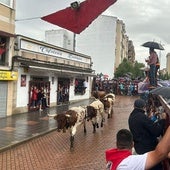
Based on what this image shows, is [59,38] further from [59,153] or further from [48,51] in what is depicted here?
[59,153]

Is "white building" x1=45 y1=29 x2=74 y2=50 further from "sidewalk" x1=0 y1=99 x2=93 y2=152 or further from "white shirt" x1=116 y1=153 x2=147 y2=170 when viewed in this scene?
"white shirt" x1=116 y1=153 x2=147 y2=170

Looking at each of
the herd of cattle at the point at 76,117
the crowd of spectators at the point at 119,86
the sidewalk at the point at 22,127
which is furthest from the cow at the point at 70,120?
the crowd of spectators at the point at 119,86

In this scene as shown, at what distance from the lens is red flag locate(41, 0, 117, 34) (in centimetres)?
633

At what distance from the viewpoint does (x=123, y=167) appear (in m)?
4.02

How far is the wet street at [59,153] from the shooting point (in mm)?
10734

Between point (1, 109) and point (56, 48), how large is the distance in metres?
8.59

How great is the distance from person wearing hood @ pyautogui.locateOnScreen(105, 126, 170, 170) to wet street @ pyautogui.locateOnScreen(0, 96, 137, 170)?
6.35m

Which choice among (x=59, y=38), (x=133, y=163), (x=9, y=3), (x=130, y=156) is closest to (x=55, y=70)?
(x=9, y=3)

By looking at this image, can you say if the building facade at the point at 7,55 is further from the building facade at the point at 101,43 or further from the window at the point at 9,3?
the building facade at the point at 101,43

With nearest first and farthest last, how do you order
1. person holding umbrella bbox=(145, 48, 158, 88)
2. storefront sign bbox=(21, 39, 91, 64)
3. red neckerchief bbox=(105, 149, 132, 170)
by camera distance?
red neckerchief bbox=(105, 149, 132, 170)
person holding umbrella bbox=(145, 48, 158, 88)
storefront sign bbox=(21, 39, 91, 64)

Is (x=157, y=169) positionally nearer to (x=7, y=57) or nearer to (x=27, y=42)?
(x=7, y=57)

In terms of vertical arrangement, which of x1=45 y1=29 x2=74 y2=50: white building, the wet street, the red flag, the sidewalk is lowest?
the wet street

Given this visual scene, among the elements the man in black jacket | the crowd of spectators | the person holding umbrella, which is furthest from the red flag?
the crowd of spectators

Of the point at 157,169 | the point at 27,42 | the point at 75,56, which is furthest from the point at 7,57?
the point at 157,169
